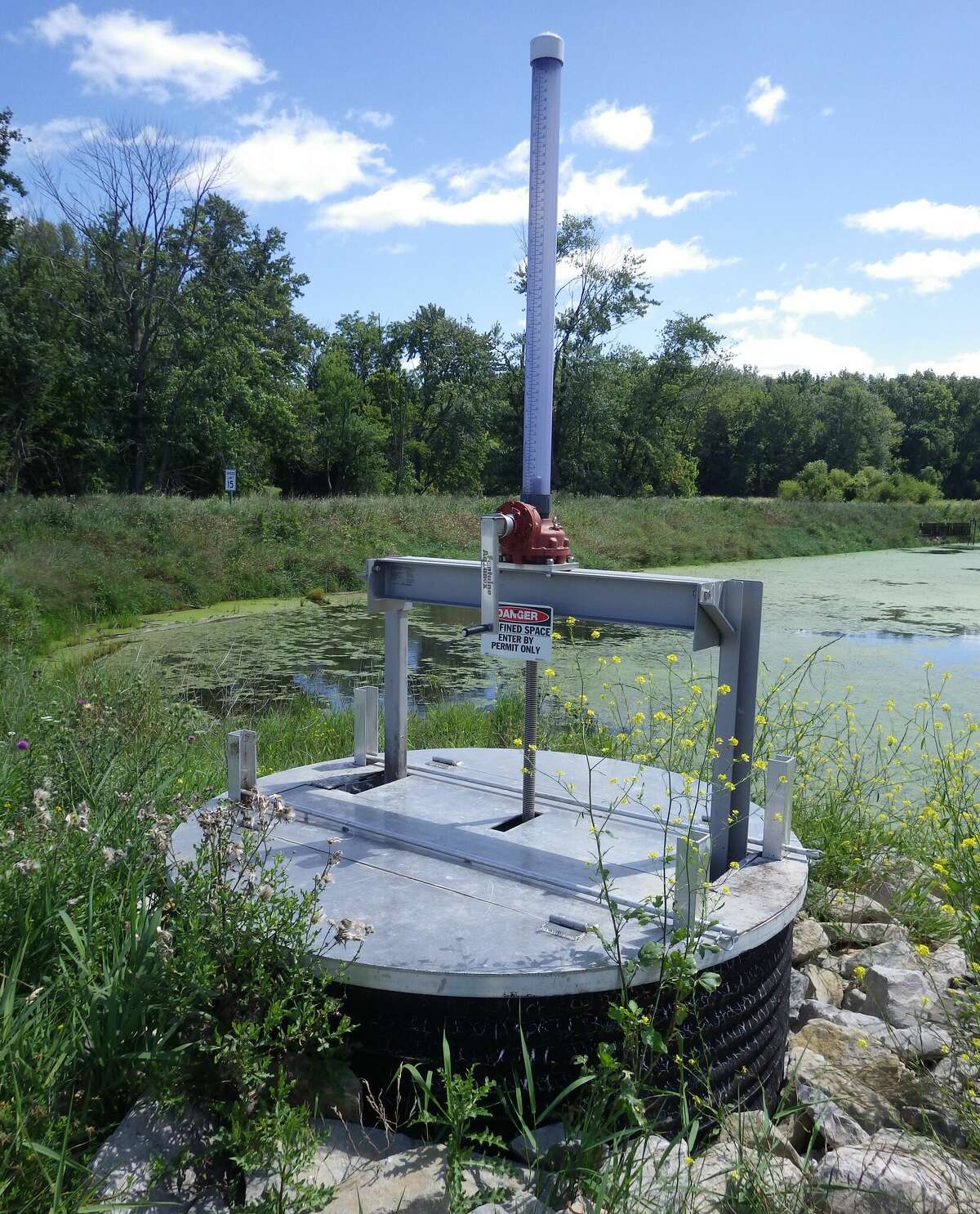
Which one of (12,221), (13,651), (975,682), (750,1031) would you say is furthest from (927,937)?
(12,221)

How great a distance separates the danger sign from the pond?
9.43 ft

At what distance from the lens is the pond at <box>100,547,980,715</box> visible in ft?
Answer: 23.3

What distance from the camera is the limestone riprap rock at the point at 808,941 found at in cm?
283

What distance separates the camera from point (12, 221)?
17.9m

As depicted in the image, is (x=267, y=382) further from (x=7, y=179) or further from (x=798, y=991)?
(x=798, y=991)

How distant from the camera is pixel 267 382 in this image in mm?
25141

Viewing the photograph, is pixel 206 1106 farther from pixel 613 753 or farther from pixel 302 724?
pixel 302 724

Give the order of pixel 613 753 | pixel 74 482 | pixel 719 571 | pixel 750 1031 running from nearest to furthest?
pixel 750 1031 < pixel 613 753 < pixel 719 571 < pixel 74 482

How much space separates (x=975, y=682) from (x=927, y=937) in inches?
186

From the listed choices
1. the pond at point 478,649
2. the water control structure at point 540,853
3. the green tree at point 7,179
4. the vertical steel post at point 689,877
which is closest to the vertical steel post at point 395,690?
the water control structure at point 540,853

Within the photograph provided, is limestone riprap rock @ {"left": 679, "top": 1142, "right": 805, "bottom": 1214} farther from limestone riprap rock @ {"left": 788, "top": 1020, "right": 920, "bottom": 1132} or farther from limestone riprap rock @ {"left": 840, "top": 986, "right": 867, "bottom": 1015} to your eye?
limestone riprap rock @ {"left": 840, "top": 986, "right": 867, "bottom": 1015}

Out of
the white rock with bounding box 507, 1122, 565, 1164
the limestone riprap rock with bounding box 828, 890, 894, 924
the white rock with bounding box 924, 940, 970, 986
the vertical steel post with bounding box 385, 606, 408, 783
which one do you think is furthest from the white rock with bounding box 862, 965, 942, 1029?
the vertical steel post with bounding box 385, 606, 408, 783

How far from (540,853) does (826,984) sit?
1.06 m

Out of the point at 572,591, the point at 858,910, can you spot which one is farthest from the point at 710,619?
the point at 858,910
